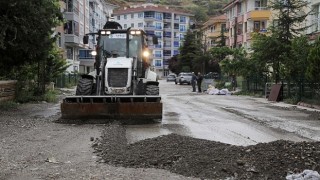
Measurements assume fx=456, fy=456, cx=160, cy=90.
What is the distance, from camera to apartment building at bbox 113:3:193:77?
Answer: 146500 millimetres

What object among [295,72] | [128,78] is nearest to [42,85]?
[128,78]

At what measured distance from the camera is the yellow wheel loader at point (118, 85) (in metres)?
14.8

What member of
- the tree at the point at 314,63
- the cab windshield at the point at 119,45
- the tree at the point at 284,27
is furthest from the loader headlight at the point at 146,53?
the tree at the point at 284,27

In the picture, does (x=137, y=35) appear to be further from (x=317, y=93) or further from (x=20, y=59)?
(x=317, y=93)

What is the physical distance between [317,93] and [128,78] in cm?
1215

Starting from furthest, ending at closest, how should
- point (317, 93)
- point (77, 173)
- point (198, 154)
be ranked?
point (317, 93), point (198, 154), point (77, 173)

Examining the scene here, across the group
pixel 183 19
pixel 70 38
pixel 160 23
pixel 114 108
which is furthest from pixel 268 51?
pixel 183 19

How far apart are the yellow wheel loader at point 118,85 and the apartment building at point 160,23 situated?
127 metres

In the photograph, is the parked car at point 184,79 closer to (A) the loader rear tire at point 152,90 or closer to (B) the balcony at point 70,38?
(B) the balcony at point 70,38

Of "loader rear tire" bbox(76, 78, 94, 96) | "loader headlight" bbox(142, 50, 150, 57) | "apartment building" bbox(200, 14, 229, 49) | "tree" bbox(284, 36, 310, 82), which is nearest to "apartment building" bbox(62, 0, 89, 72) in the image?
"apartment building" bbox(200, 14, 229, 49)

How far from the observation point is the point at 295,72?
2642cm

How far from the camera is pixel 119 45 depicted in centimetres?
1708

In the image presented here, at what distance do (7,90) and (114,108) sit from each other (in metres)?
9.23

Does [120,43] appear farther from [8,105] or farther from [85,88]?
[8,105]
